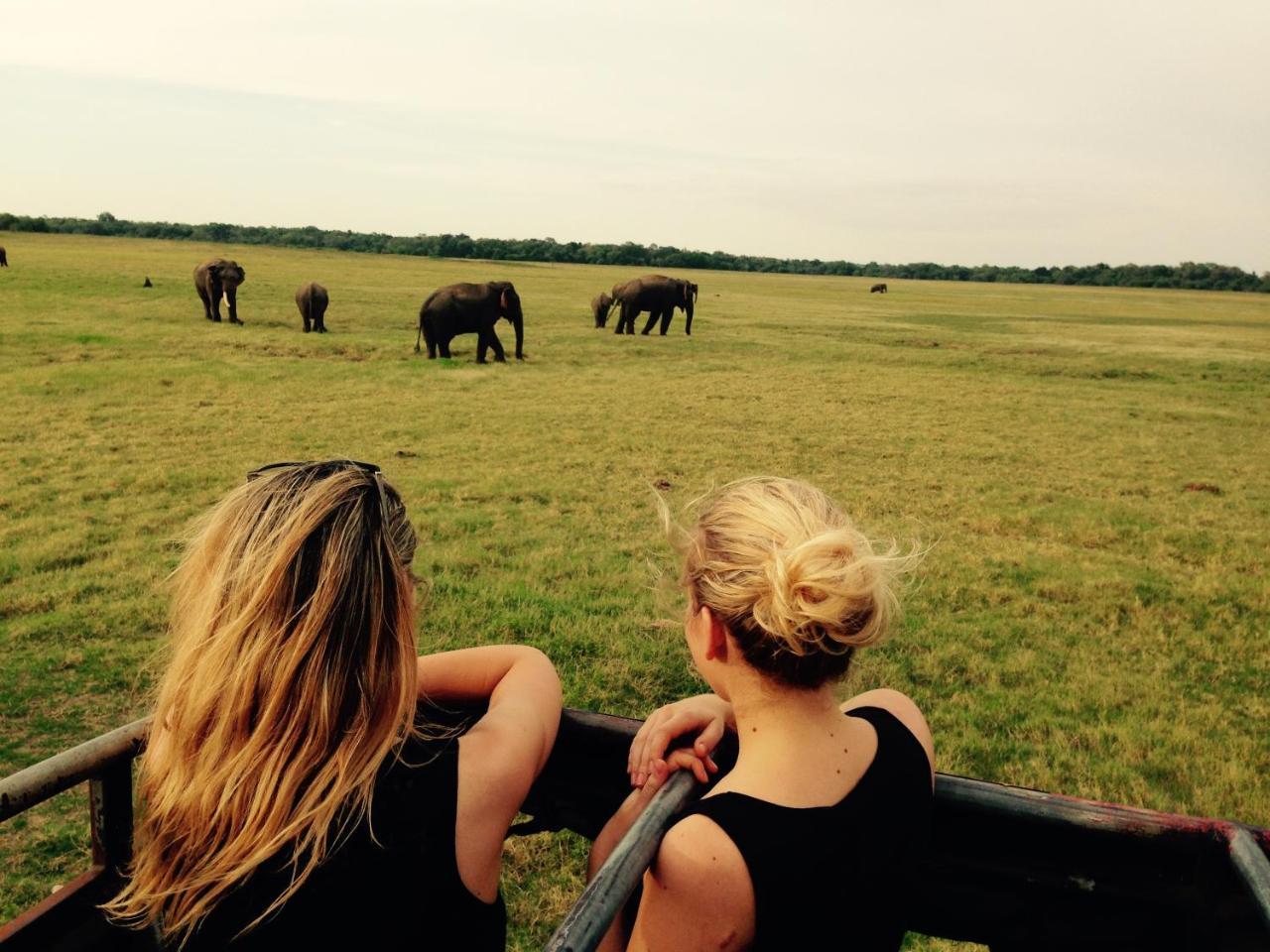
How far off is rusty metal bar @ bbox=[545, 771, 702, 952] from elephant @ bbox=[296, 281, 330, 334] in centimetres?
2135

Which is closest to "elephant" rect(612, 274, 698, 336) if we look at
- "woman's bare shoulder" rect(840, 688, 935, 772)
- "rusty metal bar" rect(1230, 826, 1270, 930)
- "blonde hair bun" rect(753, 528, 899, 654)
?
"woman's bare shoulder" rect(840, 688, 935, 772)

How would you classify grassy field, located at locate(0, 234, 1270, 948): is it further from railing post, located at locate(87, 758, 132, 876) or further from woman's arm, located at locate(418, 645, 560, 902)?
railing post, located at locate(87, 758, 132, 876)

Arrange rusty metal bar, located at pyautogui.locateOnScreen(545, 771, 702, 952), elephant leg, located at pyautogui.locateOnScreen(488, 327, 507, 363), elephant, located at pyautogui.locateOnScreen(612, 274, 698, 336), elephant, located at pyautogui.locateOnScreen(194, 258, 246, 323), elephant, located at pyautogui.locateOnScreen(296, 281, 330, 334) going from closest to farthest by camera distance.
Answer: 1. rusty metal bar, located at pyautogui.locateOnScreen(545, 771, 702, 952)
2. elephant leg, located at pyautogui.locateOnScreen(488, 327, 507, 363)
3. elephant, located at pyautogui.locateOnScreen(296, 281, 330, 334)
4. elephant, located at pyautogui.locateOnScreen(194, 258, 246, 323)
5. elephant, located at pyautogui.locateOnScreen(612, 274, 698, 336)

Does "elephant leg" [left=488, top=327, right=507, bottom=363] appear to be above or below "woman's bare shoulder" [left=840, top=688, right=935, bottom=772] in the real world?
below

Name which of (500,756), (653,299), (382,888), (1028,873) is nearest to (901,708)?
(1028,873)

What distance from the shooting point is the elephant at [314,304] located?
838 inches

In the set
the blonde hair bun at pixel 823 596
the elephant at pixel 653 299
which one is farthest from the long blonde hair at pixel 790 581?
the elephant at pixel 653 299

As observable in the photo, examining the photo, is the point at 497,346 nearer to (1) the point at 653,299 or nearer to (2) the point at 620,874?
(1) the point at 653,299

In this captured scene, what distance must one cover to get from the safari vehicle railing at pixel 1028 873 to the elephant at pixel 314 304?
20.9 metres

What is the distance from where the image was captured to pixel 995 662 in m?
5.23

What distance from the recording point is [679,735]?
1.72 meters

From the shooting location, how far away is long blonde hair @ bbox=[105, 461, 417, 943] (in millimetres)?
1495

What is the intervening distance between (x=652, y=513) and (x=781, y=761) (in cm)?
646

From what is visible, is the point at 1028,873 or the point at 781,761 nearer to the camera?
the point at 781,761
